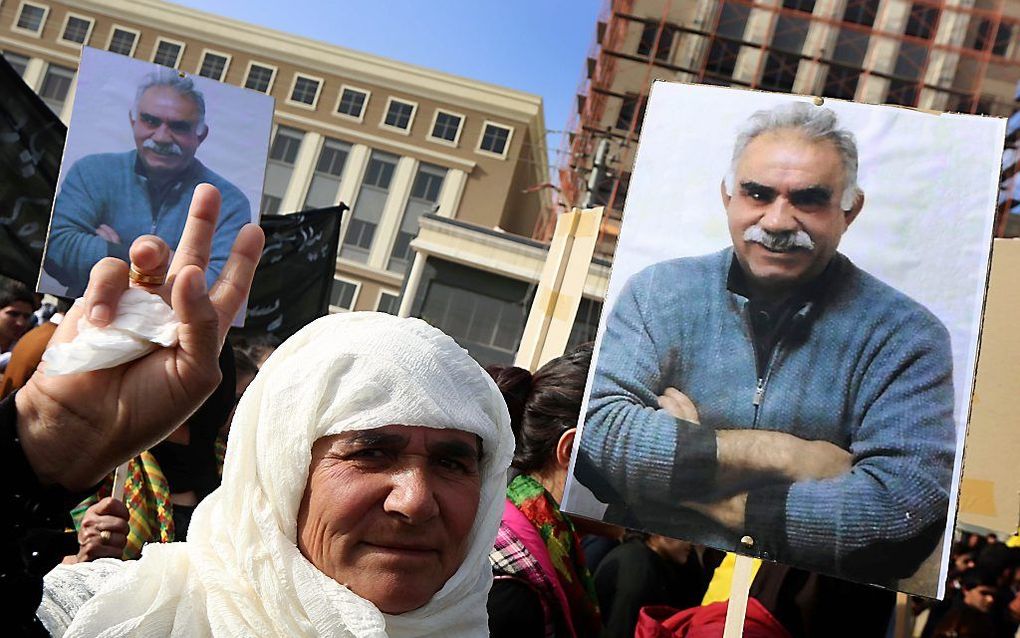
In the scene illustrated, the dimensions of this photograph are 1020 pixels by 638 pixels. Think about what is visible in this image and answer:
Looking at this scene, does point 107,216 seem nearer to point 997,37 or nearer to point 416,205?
point 997,37

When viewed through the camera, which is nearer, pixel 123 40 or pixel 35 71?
pixel 35 71

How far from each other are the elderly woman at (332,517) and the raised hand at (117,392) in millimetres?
175

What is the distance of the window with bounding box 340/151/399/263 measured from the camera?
38.7 m

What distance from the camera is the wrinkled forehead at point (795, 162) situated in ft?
8.02

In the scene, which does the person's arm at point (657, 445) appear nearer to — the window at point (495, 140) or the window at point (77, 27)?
the window at point (495, 140)

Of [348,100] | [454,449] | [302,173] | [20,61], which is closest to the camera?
[454,449]

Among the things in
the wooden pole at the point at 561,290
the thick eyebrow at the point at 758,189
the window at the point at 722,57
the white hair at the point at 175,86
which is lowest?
the wooden pole at the point at 561,290

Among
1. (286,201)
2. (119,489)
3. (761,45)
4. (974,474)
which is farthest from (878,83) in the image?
(119,489)

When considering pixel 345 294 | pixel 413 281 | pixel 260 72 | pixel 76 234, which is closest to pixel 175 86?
pixel 76 234

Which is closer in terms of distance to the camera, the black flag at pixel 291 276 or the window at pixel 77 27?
the black flag at pixel 291 276

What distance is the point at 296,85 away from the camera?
40.7m

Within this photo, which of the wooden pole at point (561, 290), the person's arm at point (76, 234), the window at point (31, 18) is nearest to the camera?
the person's arm at point (76, 234)

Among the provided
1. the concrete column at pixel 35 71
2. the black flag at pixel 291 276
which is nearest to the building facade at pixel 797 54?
the black flag at pixel 291 276

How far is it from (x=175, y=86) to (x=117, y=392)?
9.93ft
